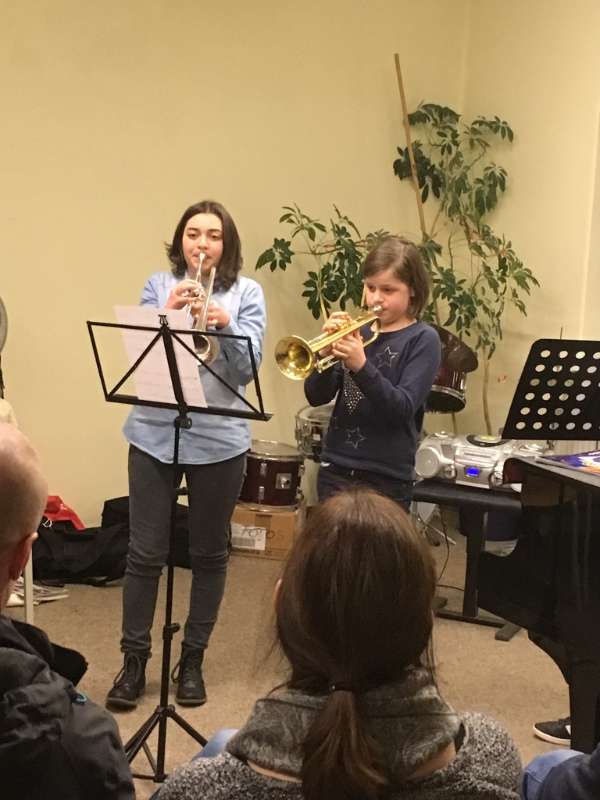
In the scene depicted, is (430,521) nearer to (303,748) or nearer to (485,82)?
(485,82)

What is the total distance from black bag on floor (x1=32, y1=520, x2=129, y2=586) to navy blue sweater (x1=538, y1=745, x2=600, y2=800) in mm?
2819

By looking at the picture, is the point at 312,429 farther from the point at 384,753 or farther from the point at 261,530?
the point at 384,753

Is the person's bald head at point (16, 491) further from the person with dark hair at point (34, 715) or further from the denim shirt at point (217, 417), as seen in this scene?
the denim shirt at point (217, 417)

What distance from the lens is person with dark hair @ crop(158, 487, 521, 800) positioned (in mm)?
1097

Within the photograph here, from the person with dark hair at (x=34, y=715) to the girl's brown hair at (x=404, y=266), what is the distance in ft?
5.96

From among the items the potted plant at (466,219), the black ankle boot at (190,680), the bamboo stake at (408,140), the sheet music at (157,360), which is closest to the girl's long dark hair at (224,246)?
the sheet music at (157,360)

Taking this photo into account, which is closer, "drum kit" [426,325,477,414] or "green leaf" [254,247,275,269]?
"drum kit" [426,325,477,414]

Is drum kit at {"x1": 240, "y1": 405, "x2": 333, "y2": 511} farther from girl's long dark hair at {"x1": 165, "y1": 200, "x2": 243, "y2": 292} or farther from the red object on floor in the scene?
girl's long dark hair at {"x1": 165, "y1": 200, "x2": 243, "y2": 292}

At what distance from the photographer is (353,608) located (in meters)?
1.13

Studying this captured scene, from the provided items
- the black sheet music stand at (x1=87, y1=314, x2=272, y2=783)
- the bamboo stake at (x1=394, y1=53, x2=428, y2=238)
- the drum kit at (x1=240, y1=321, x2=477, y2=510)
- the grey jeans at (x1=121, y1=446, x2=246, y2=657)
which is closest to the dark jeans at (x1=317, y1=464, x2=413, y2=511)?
the grey jeans at (x1=121, y1=446, x2=246, y2=657)

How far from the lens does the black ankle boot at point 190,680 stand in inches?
118

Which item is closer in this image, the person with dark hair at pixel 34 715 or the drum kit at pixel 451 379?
the person with dark hair at pixel 34 715

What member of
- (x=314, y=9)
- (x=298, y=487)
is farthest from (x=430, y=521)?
(x=314, y=9)

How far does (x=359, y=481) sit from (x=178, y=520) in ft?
5.05
